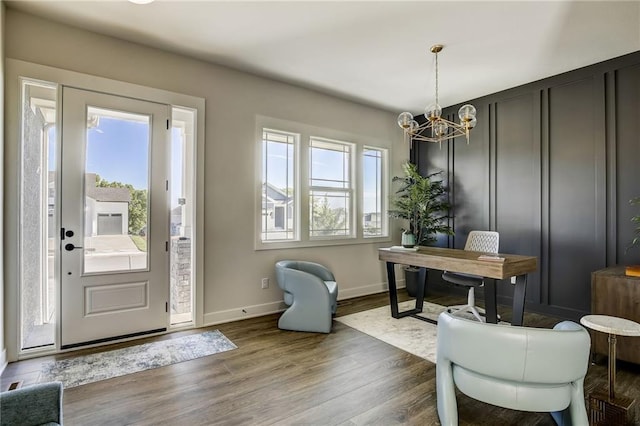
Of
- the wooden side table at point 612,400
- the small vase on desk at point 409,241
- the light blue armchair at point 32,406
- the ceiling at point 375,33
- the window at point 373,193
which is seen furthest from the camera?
the window at point 373,193

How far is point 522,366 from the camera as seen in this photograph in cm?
157

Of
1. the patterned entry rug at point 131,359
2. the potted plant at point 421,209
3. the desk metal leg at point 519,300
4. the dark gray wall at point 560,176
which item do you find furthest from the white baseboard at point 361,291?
the desk metal leg at point 519,300

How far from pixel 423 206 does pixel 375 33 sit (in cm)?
250

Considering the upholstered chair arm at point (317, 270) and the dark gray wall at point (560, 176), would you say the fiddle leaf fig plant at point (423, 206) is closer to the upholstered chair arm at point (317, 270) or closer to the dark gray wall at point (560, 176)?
the dark gray wall at point (560, 176)

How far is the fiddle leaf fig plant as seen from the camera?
4668mm

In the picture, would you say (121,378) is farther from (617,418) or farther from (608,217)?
(608,217)

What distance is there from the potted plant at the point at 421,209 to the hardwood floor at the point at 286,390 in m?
2.10

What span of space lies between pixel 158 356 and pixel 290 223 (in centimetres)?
209

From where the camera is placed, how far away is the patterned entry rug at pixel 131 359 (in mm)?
2459

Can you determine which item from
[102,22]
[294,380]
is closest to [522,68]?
[294,380]

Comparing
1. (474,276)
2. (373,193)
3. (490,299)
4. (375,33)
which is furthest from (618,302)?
(373,193)

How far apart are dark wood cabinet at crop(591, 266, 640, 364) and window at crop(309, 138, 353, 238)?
2.86 m

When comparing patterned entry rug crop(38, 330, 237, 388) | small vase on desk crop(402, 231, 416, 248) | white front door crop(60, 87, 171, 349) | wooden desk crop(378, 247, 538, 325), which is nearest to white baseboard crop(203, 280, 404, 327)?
patterned entry rug crop(38, 330, 237, 388)

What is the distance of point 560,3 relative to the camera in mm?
2535
